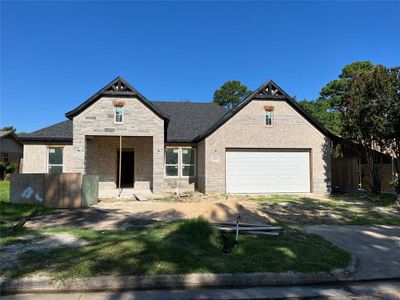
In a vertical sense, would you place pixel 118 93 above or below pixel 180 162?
above

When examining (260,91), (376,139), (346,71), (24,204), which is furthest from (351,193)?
(346,71)

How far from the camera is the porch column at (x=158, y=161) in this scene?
63.0 feet

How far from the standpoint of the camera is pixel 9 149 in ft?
123

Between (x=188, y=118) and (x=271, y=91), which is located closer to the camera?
(x=271, y=91)

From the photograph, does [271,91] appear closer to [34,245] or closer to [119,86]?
[119,86]

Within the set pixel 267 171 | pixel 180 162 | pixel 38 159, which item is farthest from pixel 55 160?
pixel 267 171

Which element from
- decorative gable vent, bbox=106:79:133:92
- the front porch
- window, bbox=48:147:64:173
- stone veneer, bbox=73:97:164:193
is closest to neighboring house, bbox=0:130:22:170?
window, bbox=48:147:64:173

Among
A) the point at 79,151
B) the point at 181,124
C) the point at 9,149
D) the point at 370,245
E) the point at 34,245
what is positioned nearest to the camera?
the point at 34,245

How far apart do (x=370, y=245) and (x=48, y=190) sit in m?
10.5

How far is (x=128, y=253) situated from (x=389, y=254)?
531cm

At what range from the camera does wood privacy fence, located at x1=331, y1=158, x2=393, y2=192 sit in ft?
65.2

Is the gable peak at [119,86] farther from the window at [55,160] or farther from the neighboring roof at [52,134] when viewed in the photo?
the window at [55,160]

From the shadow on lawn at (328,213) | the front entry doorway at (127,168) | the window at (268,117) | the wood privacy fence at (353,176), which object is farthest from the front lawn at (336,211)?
the front entry doorway at (127,168)

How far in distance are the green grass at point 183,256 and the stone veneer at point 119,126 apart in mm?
11499
